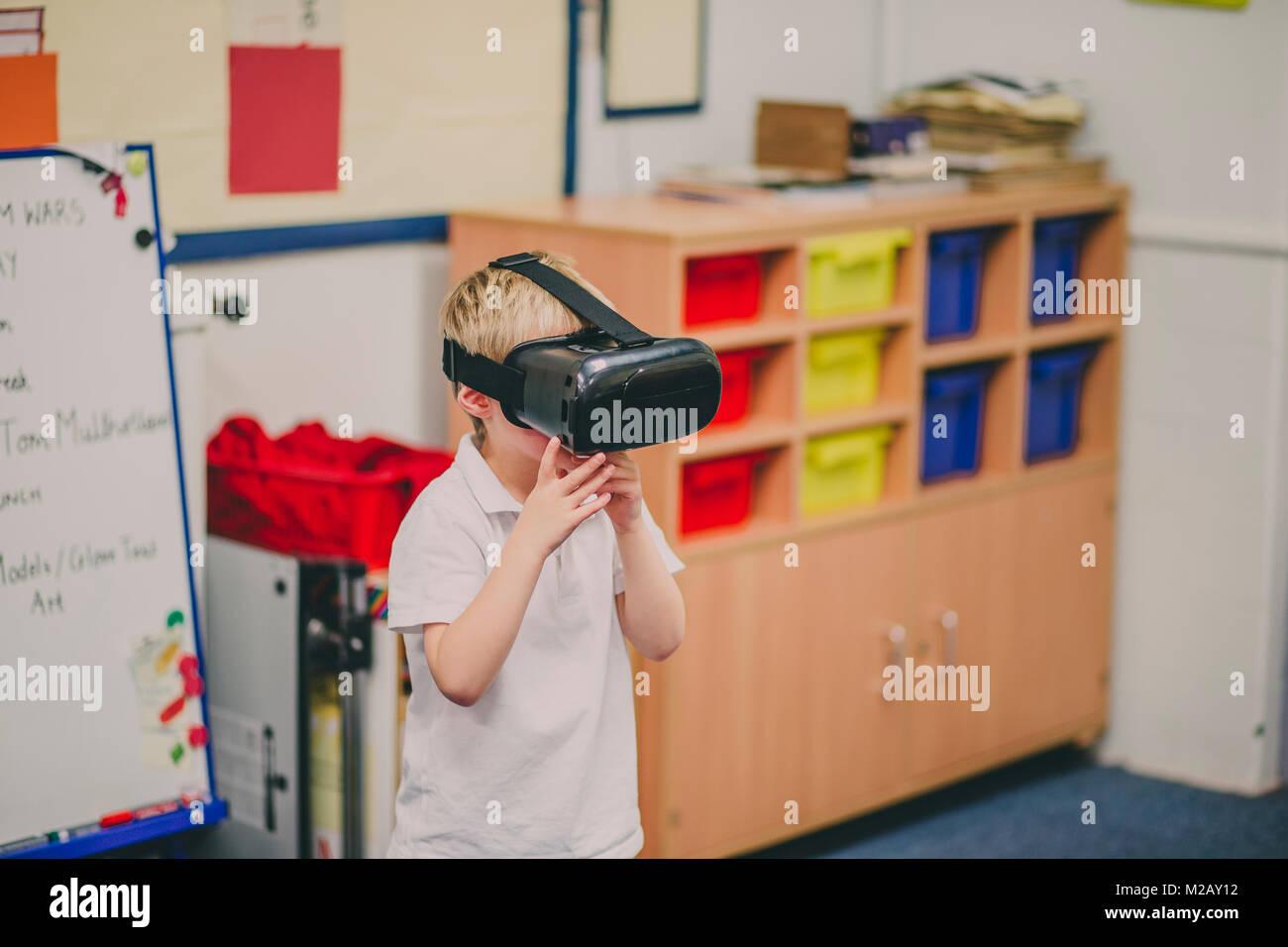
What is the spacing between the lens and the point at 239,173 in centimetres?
254

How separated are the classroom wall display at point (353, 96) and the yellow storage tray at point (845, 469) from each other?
0.69 metres

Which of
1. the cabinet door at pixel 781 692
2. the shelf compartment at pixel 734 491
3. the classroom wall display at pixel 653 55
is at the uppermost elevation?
the classroom wall display at pixel 653 55

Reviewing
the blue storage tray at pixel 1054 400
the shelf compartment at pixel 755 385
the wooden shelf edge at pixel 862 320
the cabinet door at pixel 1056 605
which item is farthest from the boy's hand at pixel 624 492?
the blue storage tray at pixel 1054 400

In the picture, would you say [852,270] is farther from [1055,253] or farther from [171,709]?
[171,709]

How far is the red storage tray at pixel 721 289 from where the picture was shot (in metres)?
2.65

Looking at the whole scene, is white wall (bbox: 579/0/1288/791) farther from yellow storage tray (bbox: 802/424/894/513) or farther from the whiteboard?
the whiteboard

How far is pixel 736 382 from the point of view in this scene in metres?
2.76

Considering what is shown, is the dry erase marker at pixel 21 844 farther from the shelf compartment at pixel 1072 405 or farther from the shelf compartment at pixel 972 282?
the shelf compartment at pixel 1072 405

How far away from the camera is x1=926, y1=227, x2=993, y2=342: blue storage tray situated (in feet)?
9.83

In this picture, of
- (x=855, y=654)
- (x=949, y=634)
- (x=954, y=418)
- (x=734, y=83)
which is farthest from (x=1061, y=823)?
(x=734, y=83)

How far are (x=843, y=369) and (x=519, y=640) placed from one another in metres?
1.53

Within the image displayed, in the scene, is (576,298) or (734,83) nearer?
(576,298)
